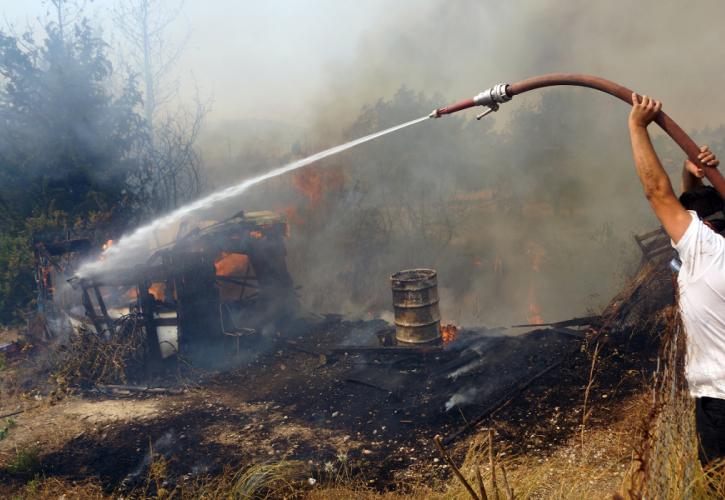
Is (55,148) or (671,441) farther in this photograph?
(55,148)

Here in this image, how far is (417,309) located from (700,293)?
6.69m

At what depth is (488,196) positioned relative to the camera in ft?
50.5

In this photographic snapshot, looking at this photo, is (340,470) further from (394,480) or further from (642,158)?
(642,158)

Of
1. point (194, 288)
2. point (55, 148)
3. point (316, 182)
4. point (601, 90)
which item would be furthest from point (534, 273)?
point (55, 148)

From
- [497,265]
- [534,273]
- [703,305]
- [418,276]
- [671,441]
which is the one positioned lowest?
[534,273]

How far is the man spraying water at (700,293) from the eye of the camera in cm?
211

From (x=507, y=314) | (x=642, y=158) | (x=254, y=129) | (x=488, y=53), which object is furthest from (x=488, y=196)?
(x=642, y=158)

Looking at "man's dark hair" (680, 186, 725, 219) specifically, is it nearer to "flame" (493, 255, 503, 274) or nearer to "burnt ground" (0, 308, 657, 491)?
"burnt ground" (0, 308, 657, 491)

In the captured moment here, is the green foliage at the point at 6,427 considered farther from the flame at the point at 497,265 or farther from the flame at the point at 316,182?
the flame at the point at 497,265

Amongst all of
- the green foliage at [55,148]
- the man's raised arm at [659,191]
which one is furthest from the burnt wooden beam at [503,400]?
the green foliage at [55,148]

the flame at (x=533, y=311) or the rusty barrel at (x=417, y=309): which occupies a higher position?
the rusty barrel at (x=417, y=309)

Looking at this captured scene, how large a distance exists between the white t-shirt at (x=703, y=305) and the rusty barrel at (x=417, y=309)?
648 centimetres

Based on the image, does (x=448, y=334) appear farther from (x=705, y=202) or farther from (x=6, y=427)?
(x=6, y=427)

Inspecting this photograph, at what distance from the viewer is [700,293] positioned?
2.16 metres
